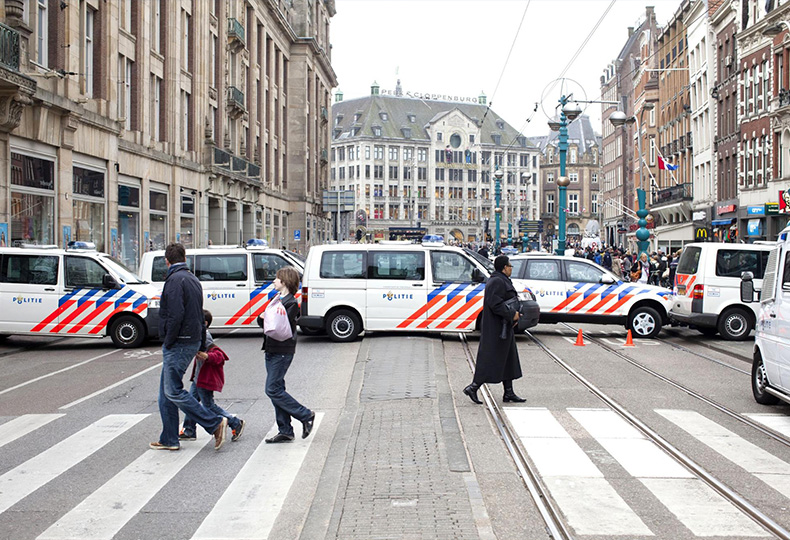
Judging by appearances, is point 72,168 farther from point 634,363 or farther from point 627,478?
point 627,478

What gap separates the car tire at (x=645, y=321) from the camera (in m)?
19.5

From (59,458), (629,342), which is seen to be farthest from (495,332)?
(629,342)

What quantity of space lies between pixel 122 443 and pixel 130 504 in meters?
2.29

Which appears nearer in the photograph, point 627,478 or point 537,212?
point 627,478

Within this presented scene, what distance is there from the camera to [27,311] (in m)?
17.5

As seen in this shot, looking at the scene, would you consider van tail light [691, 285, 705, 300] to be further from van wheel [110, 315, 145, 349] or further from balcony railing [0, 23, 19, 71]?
balcony railing [0, 23, 19, 71]

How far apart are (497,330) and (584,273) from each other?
9.71 metres

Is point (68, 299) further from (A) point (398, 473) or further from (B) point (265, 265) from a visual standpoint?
(A) point (398, 473)

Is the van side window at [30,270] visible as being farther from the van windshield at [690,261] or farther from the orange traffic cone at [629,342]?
the van windshield at [690,261]

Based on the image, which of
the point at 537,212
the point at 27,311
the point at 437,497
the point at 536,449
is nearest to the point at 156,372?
the point at 27,311

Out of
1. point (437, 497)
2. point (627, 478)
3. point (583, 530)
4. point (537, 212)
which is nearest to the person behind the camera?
point (583, 530)

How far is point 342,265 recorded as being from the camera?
59.7ft

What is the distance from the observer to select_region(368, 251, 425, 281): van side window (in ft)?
59.8

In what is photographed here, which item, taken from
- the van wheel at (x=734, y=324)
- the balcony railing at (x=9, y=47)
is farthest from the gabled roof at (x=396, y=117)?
the van wheel at (x=734, y=324)
